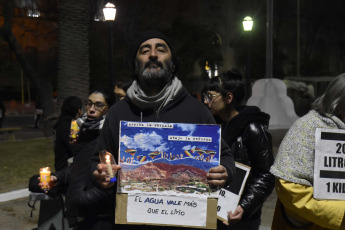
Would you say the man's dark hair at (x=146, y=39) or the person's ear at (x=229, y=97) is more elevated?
the man's dark hair at (x=146, y=39)

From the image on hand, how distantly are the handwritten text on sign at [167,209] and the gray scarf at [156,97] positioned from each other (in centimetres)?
50

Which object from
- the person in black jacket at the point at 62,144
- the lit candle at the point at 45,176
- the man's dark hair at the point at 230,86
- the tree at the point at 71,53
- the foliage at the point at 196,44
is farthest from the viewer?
the tree at the point at 71,53

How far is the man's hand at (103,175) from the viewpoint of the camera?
2287 millimetres

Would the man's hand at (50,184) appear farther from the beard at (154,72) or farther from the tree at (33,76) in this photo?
the tree at (33,76)

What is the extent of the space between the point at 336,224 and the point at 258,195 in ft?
3.36

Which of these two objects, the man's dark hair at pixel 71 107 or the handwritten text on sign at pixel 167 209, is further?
the man's dark hair at pixel 71 107

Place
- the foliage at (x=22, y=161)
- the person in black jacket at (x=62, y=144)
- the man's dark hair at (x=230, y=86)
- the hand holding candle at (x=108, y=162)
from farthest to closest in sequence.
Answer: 1. the foliage at (x=22, y=161)
2. the person in black jacket at (x=62, y=144)
3. the man's dark hair at (x=230, y=86)
4. the hand holding candle at (x=108, y=162)

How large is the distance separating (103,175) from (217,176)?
572 mm

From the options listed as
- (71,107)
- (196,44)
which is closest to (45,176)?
(71,107)

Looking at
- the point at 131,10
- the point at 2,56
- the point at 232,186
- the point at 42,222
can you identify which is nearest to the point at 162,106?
the point at 232,186

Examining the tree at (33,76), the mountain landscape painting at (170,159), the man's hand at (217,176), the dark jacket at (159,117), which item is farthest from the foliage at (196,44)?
the tree at (33,76)

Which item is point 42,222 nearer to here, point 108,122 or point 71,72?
point 108,122

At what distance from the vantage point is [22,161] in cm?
1075

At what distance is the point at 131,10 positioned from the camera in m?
28.5
